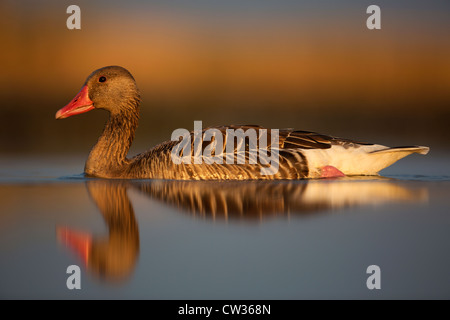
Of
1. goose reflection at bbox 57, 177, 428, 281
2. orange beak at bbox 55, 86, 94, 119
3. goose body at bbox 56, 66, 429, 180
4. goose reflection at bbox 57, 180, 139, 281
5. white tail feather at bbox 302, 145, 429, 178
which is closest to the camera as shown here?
goose reflection at bbox 57, 180, 139, 281

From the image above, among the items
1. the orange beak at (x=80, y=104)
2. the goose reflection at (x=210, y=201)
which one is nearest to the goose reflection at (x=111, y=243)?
the goose reflection at (x=210, y=201)

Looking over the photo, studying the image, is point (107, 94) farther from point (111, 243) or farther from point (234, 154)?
point (111, 243)

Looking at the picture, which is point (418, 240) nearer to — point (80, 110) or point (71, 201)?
point (71, 201)

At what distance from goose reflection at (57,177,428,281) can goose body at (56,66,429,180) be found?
0.31 metres

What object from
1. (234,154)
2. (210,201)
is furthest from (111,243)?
(234,154)

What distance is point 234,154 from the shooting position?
10477mm

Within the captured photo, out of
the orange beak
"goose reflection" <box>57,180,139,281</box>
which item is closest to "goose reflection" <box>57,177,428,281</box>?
"goose reflection" <box>57,180,139,281</box>

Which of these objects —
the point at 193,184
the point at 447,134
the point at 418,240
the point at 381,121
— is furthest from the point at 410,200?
the point at 381,121

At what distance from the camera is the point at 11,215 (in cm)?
770

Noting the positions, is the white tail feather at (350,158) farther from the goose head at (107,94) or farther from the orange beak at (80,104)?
the orange beak at (80,104)

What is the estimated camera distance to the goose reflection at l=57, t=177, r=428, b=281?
20.1 ft

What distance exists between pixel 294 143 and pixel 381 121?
411 inches

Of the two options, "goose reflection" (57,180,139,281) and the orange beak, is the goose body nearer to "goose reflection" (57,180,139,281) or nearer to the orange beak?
the orange beak

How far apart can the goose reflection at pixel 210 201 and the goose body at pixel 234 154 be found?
31 cm
